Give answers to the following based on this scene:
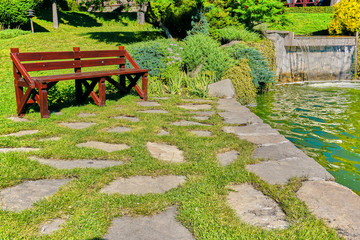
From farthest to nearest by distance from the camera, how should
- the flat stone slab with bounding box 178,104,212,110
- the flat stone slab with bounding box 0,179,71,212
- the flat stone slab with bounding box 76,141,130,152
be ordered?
1. the flat stone slab with bounding box 178,104,212,110
2. the flat stone slab with bounding box 76,141,130,152
3. the flat stone slab with bounding box 0,179,71,212

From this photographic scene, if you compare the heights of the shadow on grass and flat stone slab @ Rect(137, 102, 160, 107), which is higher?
the shadow on grass

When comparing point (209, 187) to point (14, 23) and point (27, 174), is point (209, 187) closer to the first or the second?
point (27, 174)

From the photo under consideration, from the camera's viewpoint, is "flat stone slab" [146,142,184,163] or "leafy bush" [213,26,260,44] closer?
"flat stone slab" [146,142,184,163]

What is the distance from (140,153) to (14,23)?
18602 mm

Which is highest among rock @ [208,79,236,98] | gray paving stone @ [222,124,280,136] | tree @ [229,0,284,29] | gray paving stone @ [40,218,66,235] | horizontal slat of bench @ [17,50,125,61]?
tree @ [229,0,284,29]

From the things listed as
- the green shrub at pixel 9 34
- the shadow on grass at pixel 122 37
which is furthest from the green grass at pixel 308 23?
the green shrub at pixel 9 34

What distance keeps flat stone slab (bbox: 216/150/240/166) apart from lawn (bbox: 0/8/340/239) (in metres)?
0.07

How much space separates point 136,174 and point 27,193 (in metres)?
1.00

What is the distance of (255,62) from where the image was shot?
32.7ft

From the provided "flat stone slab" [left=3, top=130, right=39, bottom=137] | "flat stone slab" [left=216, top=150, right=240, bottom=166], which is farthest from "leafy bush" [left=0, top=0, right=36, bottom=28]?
"flat stone slab" [left=216, top=150, right=240, bottom=166]

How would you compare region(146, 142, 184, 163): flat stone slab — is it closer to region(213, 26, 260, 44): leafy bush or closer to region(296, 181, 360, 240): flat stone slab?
region(296, 181, 360, 240): flat stone slab

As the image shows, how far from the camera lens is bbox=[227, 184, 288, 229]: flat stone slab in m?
2.56

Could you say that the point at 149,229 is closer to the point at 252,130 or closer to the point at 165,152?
the point at 165,152

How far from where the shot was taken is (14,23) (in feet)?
62.4
